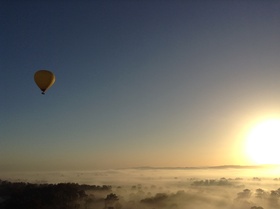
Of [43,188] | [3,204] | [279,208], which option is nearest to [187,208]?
[279,208]

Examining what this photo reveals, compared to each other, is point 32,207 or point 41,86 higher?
point 41,86

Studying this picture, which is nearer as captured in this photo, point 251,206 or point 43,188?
point 43,188

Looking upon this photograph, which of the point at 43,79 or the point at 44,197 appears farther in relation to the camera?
the point at 44,197

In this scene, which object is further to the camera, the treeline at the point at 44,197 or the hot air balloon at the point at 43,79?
the treeline at the point at 44,197

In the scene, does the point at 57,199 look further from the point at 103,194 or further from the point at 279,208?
the point at 279,208

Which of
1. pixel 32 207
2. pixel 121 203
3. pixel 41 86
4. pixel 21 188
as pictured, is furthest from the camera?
pixel 121 203

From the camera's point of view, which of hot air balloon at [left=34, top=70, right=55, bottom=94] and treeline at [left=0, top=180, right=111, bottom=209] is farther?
treeline at [left=0, top=180, right=111, bottom=209]

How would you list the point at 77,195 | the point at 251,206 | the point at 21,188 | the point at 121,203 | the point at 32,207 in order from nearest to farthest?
the point at 32,207 → the point at 77,195 → the point at 21,188 → the point at 121,203 → the point at 251,206
